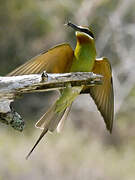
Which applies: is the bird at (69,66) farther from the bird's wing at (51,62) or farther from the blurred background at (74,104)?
the blurred background at (74,104)

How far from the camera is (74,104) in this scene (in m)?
8.99

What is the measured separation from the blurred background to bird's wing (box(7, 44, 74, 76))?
3276mm

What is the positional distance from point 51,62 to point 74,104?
5.15 metres

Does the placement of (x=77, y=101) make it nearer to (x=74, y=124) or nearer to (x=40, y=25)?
(x=74, y=124)

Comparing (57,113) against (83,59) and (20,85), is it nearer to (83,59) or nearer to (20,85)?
(83,59)

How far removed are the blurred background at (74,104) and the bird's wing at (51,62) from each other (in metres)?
3.28

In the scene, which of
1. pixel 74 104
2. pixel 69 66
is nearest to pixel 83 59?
pixel 69 66

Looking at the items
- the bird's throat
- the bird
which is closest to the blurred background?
the bird

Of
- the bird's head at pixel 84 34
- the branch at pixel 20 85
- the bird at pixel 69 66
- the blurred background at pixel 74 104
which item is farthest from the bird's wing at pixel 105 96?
the blurred background at pixel 74 104

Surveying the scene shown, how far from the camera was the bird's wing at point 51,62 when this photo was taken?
12.3ft

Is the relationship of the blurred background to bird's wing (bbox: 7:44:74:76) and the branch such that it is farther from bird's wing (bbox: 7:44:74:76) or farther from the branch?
the branch

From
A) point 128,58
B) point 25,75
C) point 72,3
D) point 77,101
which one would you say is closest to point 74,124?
point 77,101

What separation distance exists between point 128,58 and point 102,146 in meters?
1.22

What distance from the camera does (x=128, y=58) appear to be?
29.5ft
